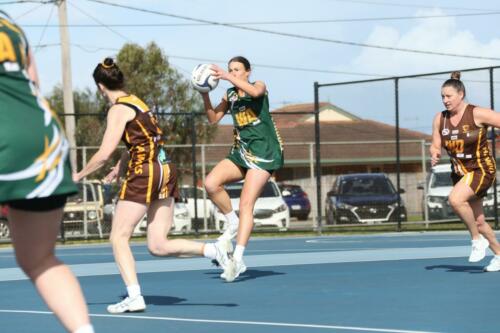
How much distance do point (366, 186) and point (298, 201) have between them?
34.5 ft

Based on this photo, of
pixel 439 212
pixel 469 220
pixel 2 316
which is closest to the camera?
pixel 2 316

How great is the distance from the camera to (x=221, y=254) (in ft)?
31.2

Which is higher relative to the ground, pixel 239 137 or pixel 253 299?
pixel 239 137

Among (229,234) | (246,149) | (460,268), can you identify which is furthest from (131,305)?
(460,268)

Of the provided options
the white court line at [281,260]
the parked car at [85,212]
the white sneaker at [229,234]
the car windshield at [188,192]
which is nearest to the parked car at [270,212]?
the car windshield at [188,192]

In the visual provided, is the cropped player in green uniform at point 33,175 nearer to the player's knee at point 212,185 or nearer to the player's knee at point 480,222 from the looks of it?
the player's knee at point 212,185

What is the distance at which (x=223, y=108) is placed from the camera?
1101 cm

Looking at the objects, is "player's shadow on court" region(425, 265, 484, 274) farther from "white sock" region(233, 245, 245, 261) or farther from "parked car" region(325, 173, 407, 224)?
"parked car" region(325, 173, 407, 224)

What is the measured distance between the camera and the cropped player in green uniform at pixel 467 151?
34.8 ft

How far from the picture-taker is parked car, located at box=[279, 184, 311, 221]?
3441cm

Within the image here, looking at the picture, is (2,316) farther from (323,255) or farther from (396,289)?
(323,255)

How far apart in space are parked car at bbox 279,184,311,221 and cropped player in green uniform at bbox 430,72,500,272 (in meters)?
22.7

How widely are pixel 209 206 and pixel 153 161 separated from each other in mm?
16450

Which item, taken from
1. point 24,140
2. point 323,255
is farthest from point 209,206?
point 24,140
